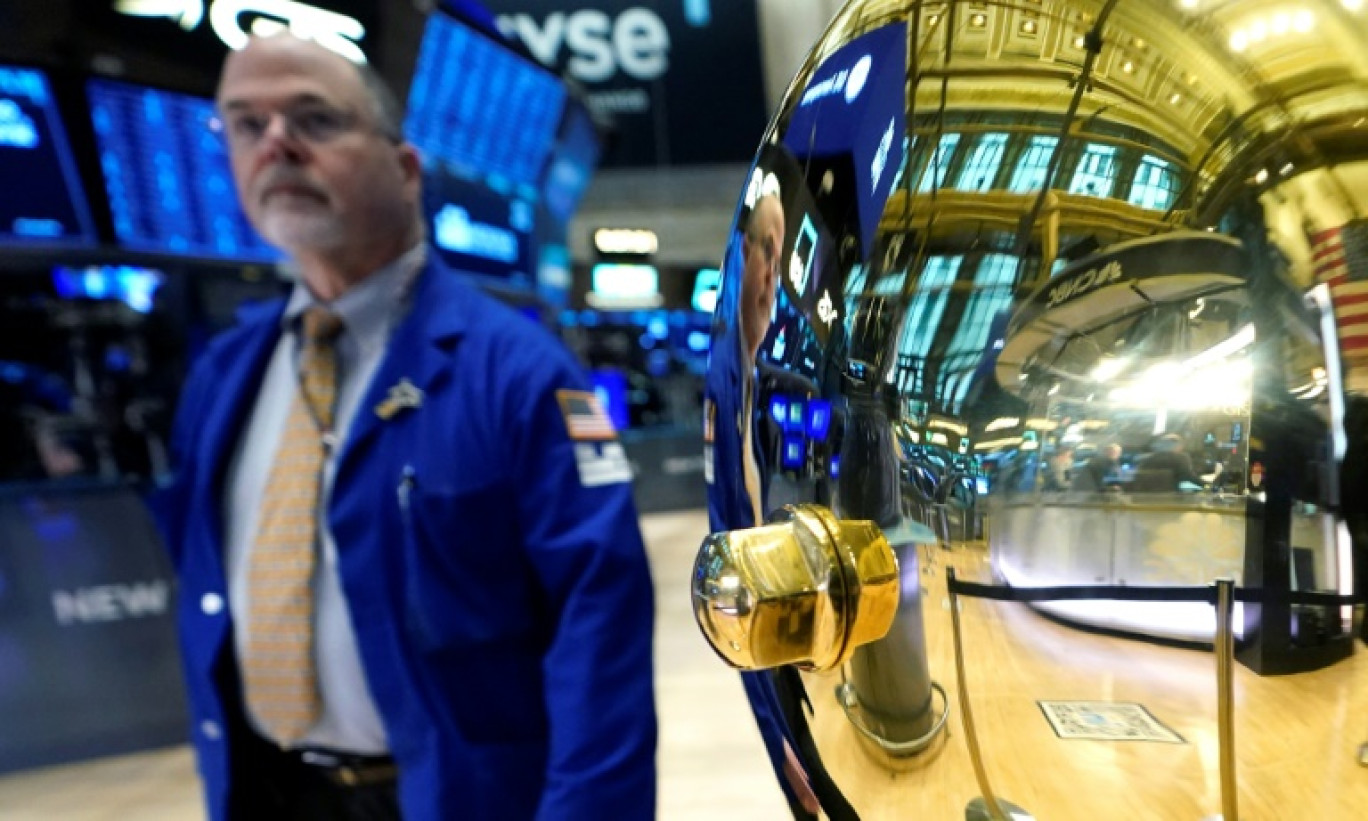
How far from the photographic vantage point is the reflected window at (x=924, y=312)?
0.24 m

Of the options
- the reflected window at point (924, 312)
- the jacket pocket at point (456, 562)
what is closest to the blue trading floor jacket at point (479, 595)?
the jacket pocket at point (456, 562)

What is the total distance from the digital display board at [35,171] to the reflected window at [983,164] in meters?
2.82

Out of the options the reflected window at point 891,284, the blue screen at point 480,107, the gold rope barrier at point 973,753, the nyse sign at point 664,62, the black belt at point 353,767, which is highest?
the nyse sign at point 664,62

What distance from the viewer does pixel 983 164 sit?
238mm

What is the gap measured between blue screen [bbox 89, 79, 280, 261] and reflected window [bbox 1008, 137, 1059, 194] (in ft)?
9.32

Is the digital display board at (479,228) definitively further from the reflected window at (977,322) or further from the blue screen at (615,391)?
the blue screen at (615,391)

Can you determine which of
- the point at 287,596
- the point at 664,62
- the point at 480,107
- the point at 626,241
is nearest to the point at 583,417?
the point at 287,596

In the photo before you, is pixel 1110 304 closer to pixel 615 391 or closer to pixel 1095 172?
pixel 1095 172

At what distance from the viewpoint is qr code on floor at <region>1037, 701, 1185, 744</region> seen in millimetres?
220

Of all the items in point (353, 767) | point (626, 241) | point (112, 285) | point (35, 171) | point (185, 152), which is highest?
point (626, 241)

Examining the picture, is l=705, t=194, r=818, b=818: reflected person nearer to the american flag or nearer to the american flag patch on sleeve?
the american flag

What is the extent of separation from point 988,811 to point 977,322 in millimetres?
137

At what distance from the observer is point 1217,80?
220 mm

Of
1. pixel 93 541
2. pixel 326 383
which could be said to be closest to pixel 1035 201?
pixel 326 383
